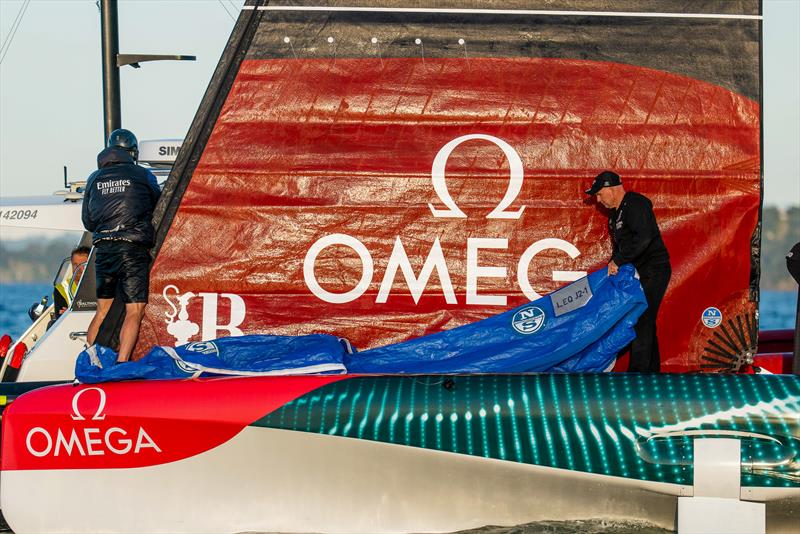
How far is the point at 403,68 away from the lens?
6.04m

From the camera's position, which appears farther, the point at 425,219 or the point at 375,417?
the point at 425,219

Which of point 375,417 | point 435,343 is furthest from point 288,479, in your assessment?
point 435,343

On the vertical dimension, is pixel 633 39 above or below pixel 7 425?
above

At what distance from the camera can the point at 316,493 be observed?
16.8ft

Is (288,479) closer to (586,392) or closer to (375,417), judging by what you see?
(375,417)

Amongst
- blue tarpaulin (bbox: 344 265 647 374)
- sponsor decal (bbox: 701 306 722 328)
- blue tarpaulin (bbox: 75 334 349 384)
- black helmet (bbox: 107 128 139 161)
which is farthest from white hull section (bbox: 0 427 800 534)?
black helmet (bbox: 107 128 139 161)

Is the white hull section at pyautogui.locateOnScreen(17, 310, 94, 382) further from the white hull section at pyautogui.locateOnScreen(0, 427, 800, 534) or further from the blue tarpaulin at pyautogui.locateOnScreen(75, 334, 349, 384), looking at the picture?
the white hull section at pyautogui.locateOnScreen(0, 427, 800, 534)

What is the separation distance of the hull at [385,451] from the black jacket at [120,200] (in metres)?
1.01

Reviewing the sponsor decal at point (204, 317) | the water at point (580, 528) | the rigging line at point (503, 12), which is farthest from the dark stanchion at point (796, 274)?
the sponsor decal at point (204, 317)

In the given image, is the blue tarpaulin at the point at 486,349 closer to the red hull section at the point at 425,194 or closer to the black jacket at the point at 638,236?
the black jacket at the point at 638,236

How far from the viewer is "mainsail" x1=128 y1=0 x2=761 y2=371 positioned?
19.7ft

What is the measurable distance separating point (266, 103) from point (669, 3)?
2.31 meters

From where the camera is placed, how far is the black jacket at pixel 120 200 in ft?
19.2

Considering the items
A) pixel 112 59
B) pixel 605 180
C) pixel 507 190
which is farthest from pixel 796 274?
pixel 112 59
